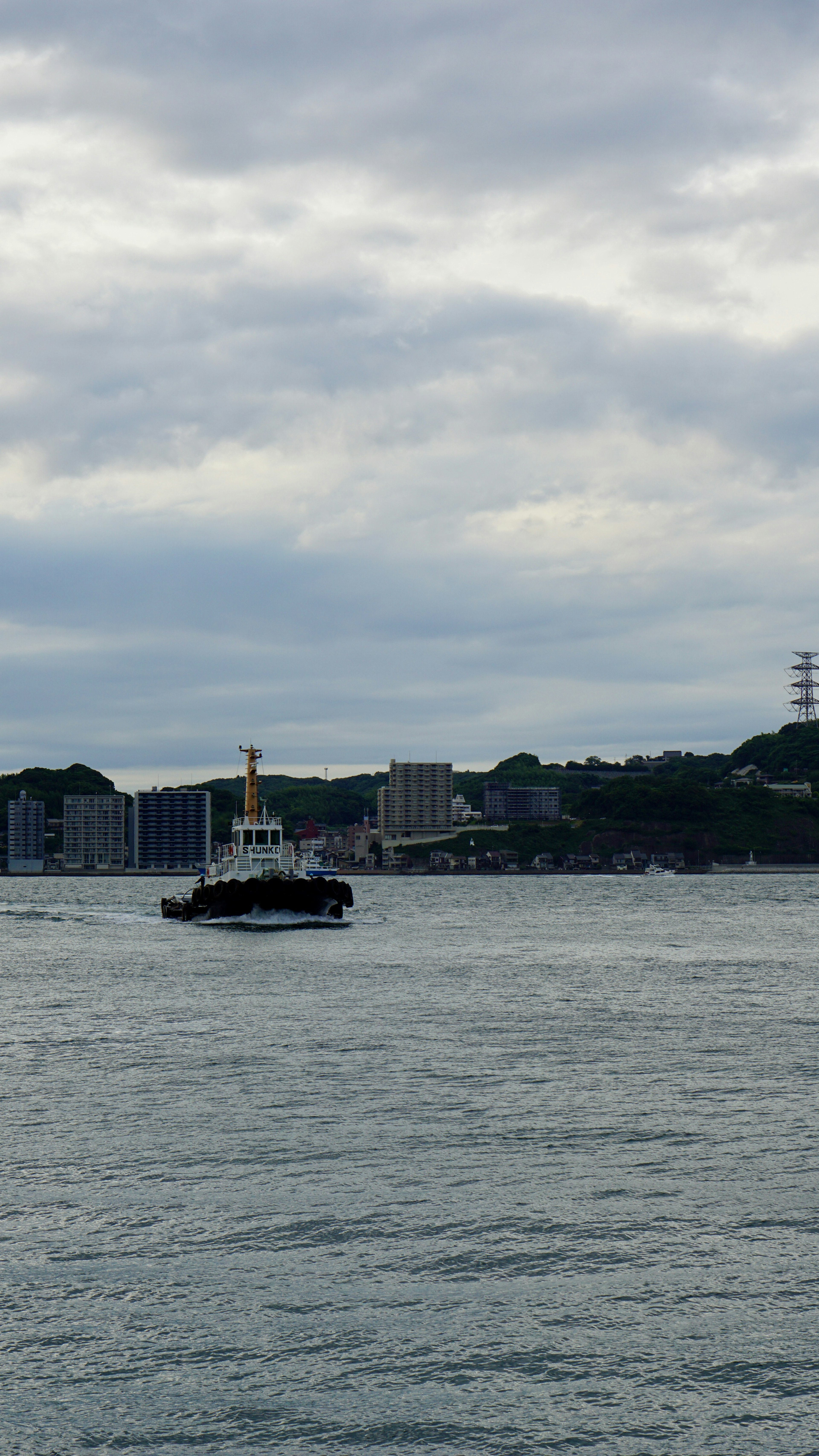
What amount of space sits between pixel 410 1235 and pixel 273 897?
7917 centimetres

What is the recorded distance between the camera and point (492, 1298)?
662 inches

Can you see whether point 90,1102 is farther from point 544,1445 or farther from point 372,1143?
point 544,1445

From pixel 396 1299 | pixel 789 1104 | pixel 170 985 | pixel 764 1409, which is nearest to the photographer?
pixel 764 1409

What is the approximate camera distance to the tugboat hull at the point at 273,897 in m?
97.5

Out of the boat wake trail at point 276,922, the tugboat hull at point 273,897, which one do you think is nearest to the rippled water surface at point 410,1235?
the tugboat hull at point 273,897

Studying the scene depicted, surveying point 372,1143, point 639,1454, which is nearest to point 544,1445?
point 639,1454

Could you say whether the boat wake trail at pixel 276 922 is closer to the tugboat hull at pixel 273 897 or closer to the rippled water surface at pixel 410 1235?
the tugboat hull at pixel 273 897

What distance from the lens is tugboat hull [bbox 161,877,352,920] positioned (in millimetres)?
97500

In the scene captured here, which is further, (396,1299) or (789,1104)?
(789,1104)

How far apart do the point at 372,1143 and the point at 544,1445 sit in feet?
42.6

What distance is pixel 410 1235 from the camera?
19.6 m

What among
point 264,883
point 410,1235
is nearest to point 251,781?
point 264,883

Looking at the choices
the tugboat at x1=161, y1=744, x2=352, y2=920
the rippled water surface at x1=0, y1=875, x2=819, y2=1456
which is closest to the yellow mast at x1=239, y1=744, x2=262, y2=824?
the tugboat at x1=161, y1=744, x2=352, y2=920

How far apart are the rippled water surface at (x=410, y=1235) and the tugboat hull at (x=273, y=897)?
5041 cm
